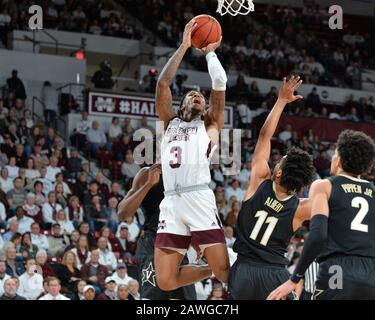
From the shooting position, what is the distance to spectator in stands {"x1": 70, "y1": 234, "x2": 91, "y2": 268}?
42.0 feet

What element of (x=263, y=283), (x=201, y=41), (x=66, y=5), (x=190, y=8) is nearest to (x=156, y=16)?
(x=190, y=8)

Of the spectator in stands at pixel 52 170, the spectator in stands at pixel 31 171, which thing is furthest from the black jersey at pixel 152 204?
the spectator in stands at pixel 52 170

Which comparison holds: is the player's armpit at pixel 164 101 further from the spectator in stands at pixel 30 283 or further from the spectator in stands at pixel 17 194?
the spectator in stands at pixel 17 194

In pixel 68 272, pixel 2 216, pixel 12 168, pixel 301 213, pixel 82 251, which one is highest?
pixel 301 213

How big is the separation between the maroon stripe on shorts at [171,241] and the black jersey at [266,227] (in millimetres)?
648

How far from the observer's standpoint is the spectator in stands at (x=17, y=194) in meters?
13.9

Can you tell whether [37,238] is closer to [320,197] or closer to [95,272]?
[95,272]

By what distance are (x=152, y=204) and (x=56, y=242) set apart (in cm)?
617

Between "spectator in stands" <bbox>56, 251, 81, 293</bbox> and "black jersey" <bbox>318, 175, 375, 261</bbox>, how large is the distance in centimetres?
743

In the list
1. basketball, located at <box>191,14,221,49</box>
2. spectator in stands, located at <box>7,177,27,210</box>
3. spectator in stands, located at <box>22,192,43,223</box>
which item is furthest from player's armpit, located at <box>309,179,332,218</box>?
spectator in stands, located at <box>7,177,27,210</box>

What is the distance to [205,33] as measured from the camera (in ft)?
23.4

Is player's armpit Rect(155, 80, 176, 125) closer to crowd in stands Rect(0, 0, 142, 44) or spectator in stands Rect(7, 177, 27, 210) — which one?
spectator in stands Rect(7, 177, 27, 210)

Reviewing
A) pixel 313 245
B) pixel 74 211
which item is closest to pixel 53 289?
pixel 74 211
